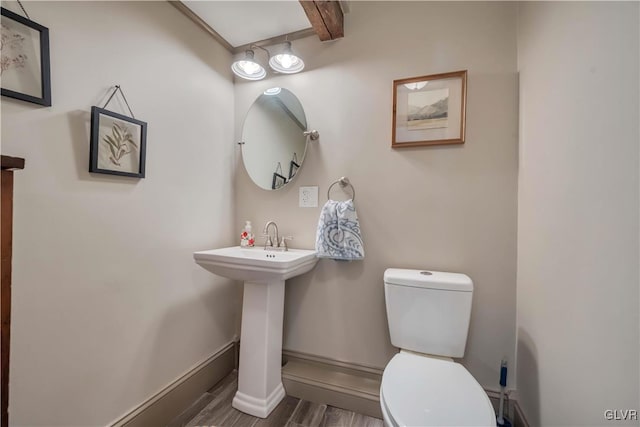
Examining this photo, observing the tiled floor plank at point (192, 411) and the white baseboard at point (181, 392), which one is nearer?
the white baseboard at point (181, 392)

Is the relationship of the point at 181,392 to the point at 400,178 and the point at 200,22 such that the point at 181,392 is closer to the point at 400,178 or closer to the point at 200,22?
the point at 400,178

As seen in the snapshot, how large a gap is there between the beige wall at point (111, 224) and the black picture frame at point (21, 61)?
36 mm

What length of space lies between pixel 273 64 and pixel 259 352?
67.8 inches

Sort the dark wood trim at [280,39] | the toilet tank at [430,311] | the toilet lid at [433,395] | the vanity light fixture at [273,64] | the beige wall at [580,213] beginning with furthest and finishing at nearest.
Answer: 1. the dark wood trim at [280,39]
2. the vanity light fixture at [273,64]
3. the toilet tank at [430,311]
4. the toilet lid at [433,395]
5. the beige wall at [580,213]

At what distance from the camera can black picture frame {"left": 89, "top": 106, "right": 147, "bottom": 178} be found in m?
1.04

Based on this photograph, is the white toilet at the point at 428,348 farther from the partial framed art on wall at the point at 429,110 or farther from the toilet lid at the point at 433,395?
the partial framed art on wall at the point at 429,110

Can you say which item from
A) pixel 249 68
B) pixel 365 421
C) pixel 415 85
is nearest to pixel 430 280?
pixel 365 421

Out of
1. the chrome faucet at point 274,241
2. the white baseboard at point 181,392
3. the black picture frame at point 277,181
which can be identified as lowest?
the white baseboard at point 181,392

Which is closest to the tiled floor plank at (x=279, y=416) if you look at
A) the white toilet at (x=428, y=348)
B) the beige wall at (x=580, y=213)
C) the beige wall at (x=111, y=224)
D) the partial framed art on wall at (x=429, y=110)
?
the beige wall at (x=111, y=224)

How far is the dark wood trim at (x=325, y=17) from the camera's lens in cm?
134

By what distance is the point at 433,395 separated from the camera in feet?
2.93

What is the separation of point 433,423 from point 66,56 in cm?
182

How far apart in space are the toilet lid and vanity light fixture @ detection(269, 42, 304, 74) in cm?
170

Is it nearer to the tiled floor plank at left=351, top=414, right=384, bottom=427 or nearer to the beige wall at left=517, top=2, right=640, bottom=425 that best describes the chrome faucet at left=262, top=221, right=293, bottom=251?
the tiled floor plank at left=351, top=414, right=384, bottom=427
